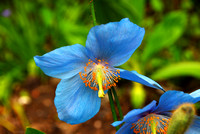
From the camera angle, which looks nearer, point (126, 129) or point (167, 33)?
point (126, 129)

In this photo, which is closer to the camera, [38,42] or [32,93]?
[32,93]

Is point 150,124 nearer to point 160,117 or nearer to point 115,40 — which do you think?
point 160,117

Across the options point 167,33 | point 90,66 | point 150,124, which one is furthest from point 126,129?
point 167,33

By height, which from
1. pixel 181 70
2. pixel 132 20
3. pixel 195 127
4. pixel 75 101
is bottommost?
pixel 195 127

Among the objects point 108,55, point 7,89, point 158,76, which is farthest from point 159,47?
point 108,55

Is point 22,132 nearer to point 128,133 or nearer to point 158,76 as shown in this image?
point 158,76

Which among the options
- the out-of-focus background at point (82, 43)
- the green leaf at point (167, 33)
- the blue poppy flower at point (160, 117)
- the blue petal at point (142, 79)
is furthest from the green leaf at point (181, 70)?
the blue petal at point (142, 79)

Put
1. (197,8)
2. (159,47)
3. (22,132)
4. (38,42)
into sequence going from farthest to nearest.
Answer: (197,8) → (38,42) → (159,47) → (22,132)
